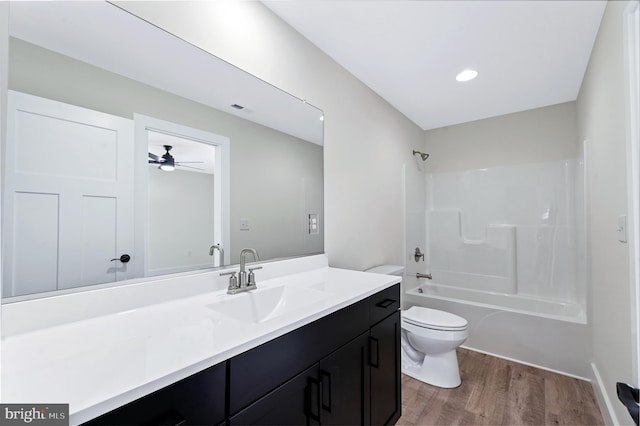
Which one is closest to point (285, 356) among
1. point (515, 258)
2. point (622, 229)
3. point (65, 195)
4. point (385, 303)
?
point (385, 303)

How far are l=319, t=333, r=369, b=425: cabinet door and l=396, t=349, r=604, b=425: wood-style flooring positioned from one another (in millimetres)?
713

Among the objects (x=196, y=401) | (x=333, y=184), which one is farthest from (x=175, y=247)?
(x=333, y=184)

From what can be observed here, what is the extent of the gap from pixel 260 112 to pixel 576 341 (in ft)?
9.55

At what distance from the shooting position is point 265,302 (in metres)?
1.32

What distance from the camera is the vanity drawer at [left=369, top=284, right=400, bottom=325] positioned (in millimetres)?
1407

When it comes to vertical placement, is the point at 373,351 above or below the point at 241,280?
below

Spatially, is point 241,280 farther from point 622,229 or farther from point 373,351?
point 622,229

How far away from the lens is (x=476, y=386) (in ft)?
7.05

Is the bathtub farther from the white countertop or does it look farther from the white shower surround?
the white countertop

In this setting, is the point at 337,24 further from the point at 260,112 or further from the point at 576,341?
the point at 576,341

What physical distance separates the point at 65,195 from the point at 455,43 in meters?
2.19

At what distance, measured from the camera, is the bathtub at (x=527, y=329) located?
2287 millimetres

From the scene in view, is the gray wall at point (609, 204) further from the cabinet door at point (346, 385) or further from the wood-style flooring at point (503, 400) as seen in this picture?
the cabinet door at point (346, 385)

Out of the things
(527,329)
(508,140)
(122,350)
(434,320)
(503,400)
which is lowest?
(503,400)
